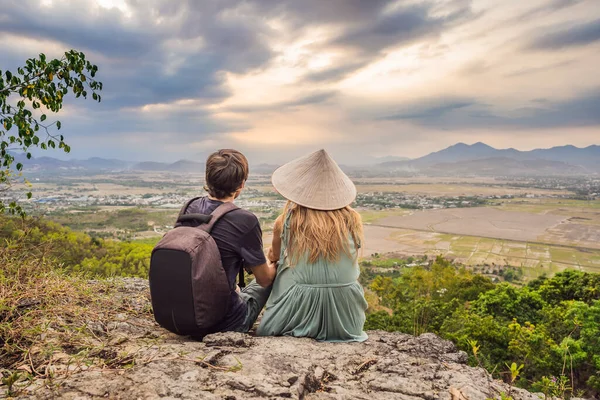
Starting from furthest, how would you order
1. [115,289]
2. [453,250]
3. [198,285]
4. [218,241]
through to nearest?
[453,250] → [115,289] → [218,241] → [198,285]

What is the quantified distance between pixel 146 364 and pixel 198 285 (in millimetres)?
595

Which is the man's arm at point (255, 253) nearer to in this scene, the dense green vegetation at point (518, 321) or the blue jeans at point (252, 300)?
the blue jeans at point (252, 300)

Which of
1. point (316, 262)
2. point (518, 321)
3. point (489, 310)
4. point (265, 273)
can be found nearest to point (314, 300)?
point (316, 262)

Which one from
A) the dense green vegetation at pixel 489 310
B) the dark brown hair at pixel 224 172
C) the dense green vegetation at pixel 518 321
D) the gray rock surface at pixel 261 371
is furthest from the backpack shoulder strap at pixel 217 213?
the dense green vegetation at pixel 518 321

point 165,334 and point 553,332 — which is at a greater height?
point 165,334

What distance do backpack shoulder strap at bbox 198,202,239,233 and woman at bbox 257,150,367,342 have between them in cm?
55

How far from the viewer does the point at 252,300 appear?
3.42m

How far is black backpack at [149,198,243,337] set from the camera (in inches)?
102

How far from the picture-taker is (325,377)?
2.49 meters

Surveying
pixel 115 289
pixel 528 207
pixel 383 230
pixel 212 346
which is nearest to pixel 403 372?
pixel 212 346

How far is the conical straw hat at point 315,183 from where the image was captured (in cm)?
330

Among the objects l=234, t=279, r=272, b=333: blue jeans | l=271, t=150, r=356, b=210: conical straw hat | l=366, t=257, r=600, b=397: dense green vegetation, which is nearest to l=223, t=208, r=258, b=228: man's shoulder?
l=271, t=150, r=356, b=210: conical straw hat

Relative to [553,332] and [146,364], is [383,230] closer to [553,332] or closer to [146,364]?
[553,332]

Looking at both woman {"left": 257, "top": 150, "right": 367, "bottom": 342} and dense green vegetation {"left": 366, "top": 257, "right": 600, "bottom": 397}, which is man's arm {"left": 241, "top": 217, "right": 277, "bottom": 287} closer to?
woman {"left": 257, "top": 150, "right": 367, "bottom": 342}
